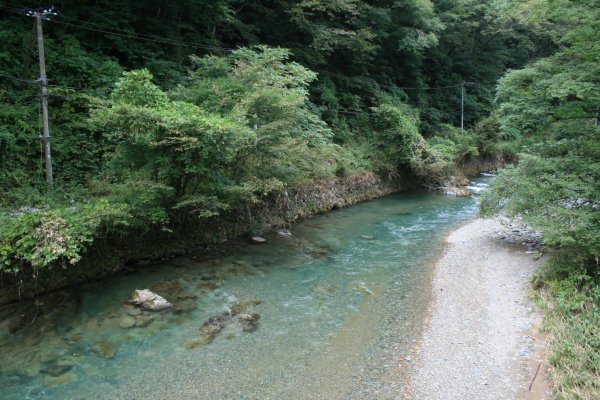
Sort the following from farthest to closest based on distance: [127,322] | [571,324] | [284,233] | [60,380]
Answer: [284,233] → [127,322] → [571,324] → [60,380]

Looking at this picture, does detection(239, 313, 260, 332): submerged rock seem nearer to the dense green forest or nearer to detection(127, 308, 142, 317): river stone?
detection(127, 308, 142, 317): river stone

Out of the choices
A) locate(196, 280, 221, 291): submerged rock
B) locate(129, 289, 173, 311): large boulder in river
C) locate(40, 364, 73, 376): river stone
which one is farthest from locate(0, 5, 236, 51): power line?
locate(40, 364, 73, 376): river stone

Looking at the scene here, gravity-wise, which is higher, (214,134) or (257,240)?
(214,134)

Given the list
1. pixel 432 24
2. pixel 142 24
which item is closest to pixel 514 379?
pixel 142 24

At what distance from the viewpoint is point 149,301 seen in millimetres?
8922

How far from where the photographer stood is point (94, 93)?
13.9 m

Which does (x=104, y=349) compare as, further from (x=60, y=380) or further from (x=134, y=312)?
(x=134, y=312)

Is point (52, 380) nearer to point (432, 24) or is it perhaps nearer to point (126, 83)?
point (126, 83)

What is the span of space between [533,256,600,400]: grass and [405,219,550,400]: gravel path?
0.91 feet

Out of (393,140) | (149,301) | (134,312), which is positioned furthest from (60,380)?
(393,140)

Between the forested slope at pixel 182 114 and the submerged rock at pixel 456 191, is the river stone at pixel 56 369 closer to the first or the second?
the forested slope at pixel 182 114

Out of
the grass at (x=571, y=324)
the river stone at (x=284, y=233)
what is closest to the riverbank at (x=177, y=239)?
the river stone at (x=284, y=233)

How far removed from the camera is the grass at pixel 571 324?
5.66 metres

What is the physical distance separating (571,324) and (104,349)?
876 cm
